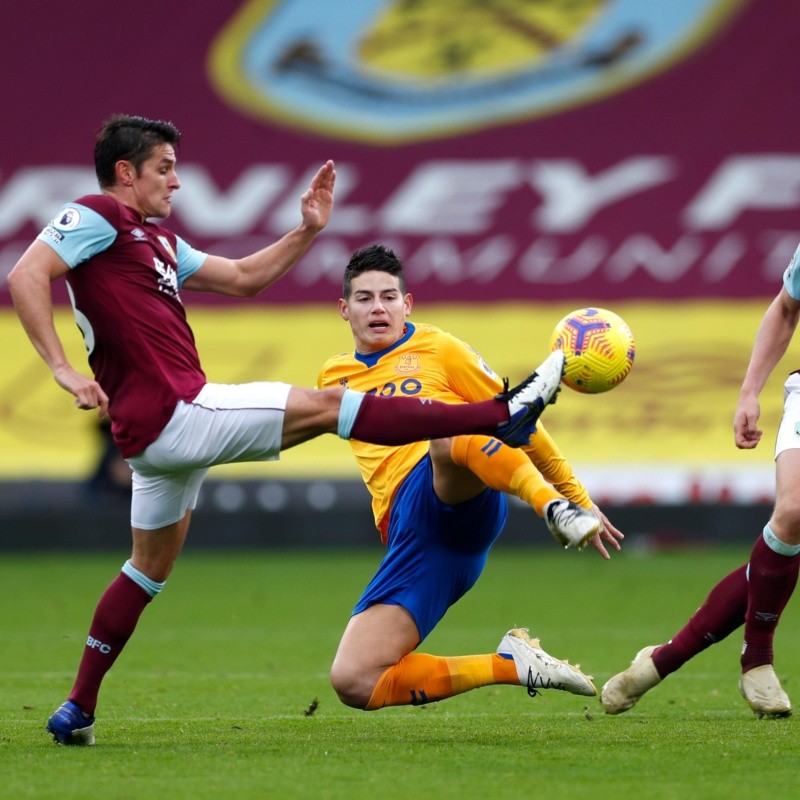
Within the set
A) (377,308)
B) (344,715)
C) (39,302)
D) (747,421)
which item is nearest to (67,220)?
(39,302)

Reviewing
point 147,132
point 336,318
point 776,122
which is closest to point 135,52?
point 336,318

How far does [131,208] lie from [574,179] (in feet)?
49.4

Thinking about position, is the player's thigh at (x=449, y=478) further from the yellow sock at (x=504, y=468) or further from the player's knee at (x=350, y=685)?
the player's knee at (x=350, y=685)

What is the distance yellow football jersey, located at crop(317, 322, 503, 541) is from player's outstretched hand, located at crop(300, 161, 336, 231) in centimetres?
62

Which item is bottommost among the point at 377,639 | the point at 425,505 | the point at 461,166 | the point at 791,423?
the point at 461,166

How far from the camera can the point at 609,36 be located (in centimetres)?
2092

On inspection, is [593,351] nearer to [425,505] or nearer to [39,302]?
[425,505]

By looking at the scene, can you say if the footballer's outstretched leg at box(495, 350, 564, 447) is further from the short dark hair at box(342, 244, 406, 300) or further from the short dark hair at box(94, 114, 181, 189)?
the short dark hair at box(94, 114, 181, 189)

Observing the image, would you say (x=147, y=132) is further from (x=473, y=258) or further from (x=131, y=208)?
(x=473, y=258)

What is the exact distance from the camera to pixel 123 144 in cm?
603

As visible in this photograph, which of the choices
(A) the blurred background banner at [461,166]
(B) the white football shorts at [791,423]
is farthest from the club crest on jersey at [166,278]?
(A) the blurred background banner at [461,166]

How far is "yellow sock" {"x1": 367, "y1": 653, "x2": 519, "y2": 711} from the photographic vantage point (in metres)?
6.22

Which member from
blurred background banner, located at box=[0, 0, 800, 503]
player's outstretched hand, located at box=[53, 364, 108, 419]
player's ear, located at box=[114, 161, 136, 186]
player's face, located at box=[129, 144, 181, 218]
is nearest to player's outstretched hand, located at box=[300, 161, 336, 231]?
player's face, located at box=[129, 144, 181, 218]

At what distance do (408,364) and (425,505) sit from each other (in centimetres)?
66
